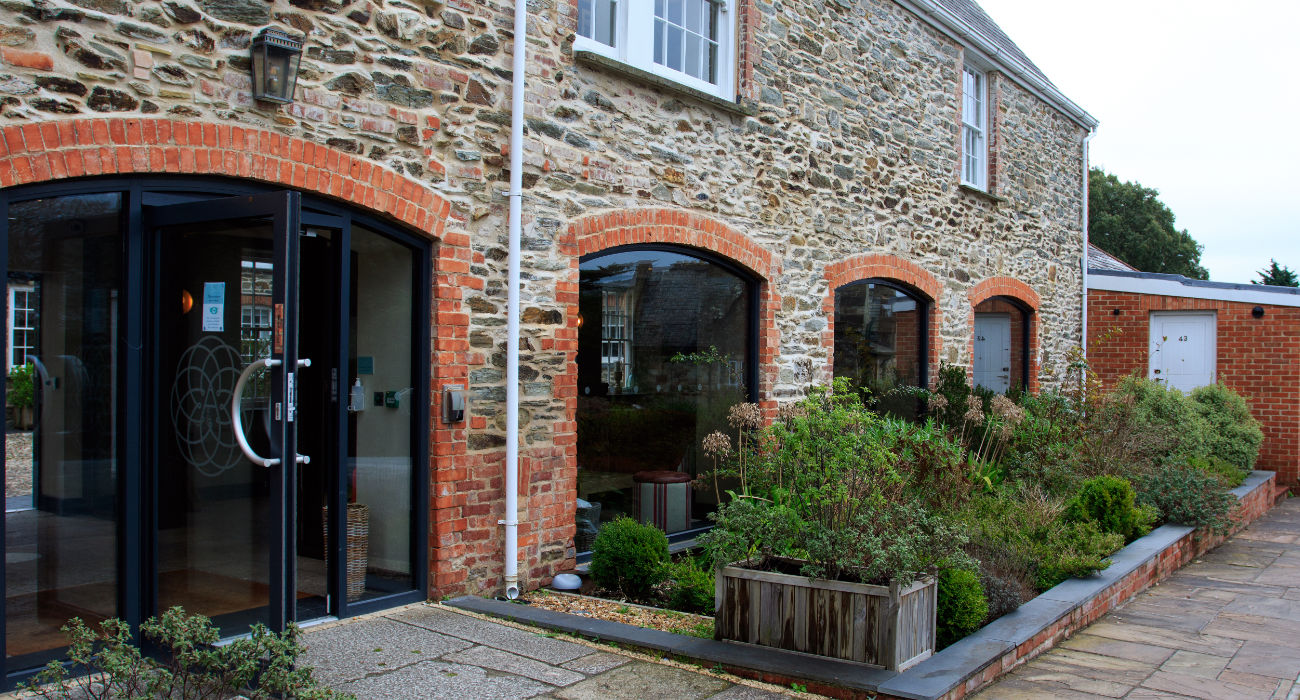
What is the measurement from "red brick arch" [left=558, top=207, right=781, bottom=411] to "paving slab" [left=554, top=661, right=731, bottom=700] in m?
2.35

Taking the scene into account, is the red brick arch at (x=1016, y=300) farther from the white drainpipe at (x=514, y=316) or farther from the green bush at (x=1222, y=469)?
the white drainpipe at (x=514, y=316)

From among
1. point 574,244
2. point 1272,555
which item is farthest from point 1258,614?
point 574,244

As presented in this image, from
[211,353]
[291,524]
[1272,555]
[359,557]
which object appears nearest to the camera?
[291,524]

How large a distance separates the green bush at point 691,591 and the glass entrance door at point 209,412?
2.52 m

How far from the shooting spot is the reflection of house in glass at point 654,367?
269 inches

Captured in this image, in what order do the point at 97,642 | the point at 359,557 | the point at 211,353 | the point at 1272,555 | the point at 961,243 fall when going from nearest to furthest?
the point at 97,642
the point at 211,353
the point at 359,557
the point at 1272,555
the point at 961,243

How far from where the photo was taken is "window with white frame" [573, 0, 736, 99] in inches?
266

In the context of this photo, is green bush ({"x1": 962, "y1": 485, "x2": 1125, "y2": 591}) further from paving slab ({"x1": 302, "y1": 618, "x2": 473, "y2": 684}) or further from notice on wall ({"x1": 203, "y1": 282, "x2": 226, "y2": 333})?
notice on wall ({"x1": 203, "y1": 282, "x2": 226, "y2": 333})

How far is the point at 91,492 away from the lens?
14.3ft

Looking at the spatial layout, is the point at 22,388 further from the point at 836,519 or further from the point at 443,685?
the point at 836,519

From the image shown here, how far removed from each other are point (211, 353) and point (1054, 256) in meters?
12.9

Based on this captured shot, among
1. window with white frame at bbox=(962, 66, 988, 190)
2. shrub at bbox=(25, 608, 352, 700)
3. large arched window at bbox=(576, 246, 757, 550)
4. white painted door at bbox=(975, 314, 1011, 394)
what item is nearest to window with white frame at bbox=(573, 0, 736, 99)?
large arched window at bbox=(576, 246, 757, 550)

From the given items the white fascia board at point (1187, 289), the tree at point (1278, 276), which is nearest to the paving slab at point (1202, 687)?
the white fascia board at point (1187, 289)

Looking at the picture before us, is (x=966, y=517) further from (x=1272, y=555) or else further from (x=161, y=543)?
(x=161, y=543)
